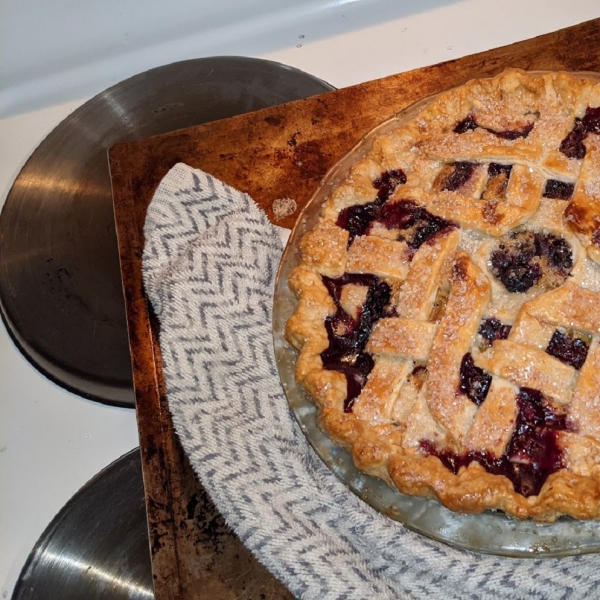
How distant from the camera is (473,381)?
0.97m

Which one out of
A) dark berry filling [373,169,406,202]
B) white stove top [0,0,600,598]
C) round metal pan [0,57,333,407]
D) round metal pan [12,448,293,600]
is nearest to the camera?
dark berry filling [373,169,406,202]

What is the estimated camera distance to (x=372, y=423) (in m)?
0.98

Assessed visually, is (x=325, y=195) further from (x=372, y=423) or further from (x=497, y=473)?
(x=497, y=473)

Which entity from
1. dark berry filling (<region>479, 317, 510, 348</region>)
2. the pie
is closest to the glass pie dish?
the pie

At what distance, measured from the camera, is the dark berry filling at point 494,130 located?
Answer: 43.5 inches

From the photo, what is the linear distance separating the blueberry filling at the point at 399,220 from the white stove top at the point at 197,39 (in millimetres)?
608

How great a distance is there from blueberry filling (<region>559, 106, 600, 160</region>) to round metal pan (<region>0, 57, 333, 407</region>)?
1.95ft

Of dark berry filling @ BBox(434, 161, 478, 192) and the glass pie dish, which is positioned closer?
the glass pie dish

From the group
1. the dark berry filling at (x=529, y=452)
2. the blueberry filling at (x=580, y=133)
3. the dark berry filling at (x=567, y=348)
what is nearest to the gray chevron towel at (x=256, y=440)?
the dark berry filling at (x=529, y=452)

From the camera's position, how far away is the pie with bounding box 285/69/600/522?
0.92 m

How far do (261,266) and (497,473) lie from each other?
0.59m

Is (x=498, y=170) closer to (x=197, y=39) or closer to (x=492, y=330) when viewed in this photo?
(x=492, y=330)

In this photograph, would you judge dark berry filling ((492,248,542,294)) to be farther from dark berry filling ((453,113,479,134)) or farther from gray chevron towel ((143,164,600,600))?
gray chevron towel ((143,164,600,600))

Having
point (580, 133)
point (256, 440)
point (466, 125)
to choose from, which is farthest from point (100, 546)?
point (580, 133)
